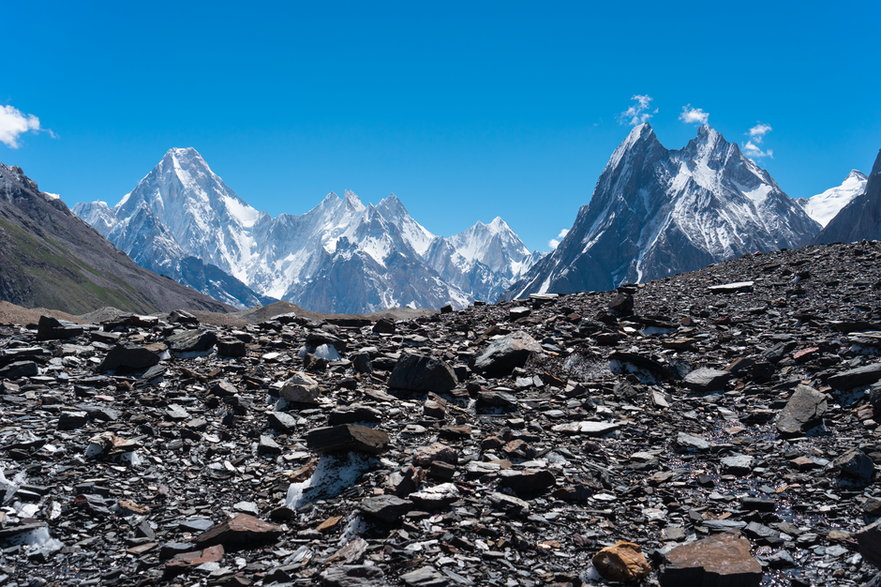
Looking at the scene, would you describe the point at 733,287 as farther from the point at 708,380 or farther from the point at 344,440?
the point at 344,440

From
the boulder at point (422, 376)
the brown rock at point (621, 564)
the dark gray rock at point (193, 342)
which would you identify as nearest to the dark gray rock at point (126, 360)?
the dark gray rock at point (193, 342)

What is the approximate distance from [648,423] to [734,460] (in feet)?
8.65

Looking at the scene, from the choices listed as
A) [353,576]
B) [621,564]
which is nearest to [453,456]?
[353,576]

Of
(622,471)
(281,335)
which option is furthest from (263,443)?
(281,335)

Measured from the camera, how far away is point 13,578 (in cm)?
855

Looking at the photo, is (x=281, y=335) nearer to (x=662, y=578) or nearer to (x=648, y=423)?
(x=648, y=423)

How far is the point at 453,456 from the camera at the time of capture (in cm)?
1130

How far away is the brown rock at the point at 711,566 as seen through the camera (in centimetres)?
748

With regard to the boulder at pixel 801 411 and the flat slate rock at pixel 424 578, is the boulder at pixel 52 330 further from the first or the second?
the boulder at pixel 801 411

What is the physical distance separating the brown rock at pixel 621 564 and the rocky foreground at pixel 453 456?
0.11 ft

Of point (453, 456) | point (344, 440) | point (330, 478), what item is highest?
point (344, 440)

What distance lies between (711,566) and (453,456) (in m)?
5.08

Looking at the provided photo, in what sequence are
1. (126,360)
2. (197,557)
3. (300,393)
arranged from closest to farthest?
(197,557), (300,393), (126,360)

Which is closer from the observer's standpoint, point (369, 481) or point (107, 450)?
point (369, 481)
